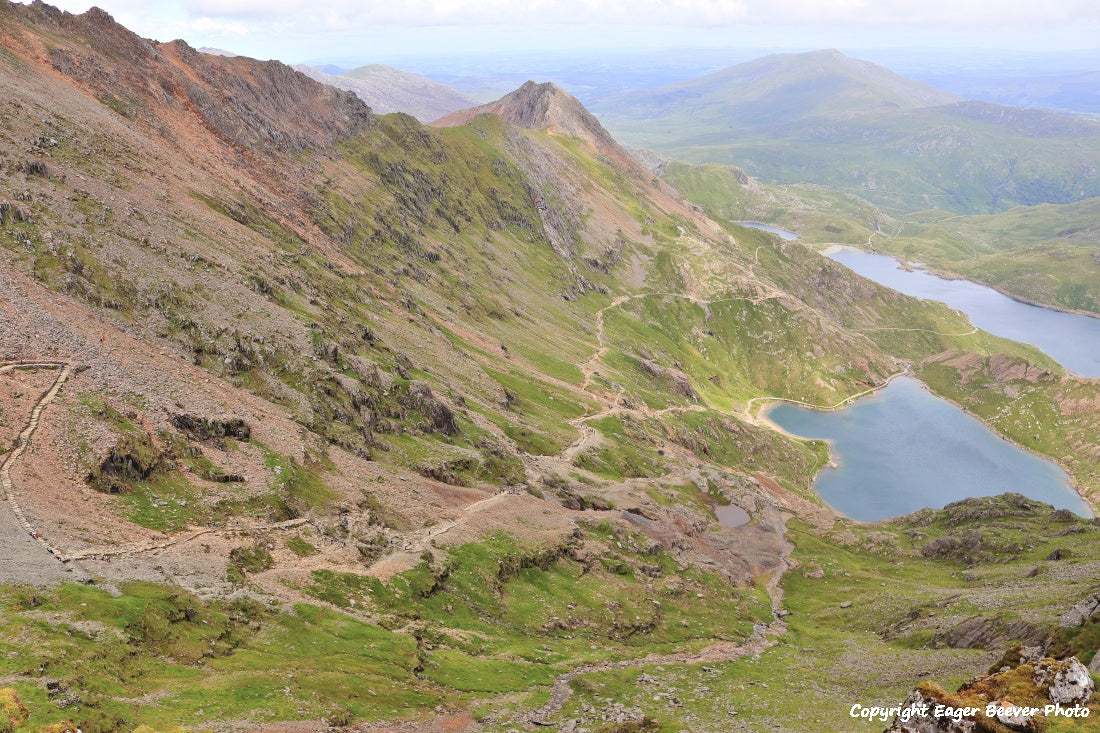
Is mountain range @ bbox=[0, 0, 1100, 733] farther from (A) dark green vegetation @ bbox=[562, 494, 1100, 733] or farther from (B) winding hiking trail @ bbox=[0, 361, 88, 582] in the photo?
(A) dark green vegetation @ bbox=[562, 494, 1100, 733]

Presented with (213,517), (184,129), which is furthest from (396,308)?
(213,517)

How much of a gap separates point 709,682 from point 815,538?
85018mm

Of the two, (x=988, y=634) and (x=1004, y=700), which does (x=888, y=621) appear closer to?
(x=988, y=634)

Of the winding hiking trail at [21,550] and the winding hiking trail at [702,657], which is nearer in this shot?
the winding hiking trail at [21,550]

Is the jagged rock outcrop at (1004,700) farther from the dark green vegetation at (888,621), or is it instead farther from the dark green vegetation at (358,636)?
the dark green vegetation at (358,636)

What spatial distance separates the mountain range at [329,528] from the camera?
184ft

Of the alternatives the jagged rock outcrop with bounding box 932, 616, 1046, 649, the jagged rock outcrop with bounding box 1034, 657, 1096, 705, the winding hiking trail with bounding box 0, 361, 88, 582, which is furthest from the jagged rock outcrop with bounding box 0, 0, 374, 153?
the jagged rock outcrop with bounding box 932, 616, 1046, 649

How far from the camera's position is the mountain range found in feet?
184

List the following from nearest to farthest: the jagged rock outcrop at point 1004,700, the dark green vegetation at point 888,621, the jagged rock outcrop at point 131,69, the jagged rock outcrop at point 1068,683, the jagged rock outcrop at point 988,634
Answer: the jagged rock outcrop at point 1004,700, the jagged rock outcrop at point 1068,683, the dark green vegetation at point 888,621, the jagged rock outcrop at point 988,634, the jagged rock outcrop at point 131,69

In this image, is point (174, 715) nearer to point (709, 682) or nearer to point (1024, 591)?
point (709, 682)

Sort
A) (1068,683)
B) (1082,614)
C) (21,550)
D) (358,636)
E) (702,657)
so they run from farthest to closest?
(702,657) < (358,636) < (1082,614) < (21,550) < (1068,683)

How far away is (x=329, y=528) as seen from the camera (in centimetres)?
8275

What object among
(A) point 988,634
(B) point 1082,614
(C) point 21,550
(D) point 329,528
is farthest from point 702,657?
(C) point 21,550

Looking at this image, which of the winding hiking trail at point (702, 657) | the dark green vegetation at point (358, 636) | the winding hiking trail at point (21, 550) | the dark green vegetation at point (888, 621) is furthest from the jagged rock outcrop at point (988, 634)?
the winding hiking trail at point (21, 550)
